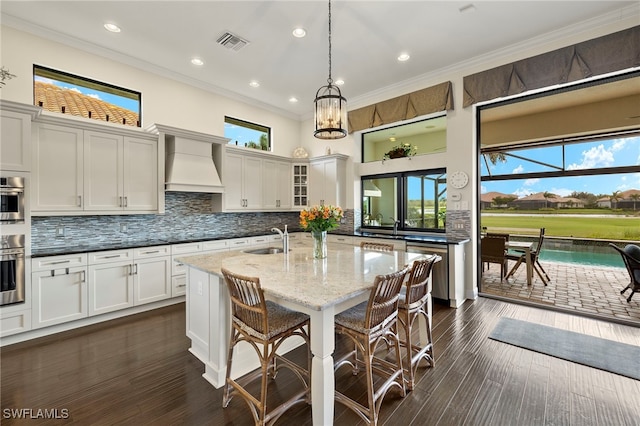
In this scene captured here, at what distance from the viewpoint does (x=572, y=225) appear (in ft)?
19.2

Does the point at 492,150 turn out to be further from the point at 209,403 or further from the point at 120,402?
the point at 120,402

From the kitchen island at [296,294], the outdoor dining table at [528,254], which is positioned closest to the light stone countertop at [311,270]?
the kitchen island at [296,294]

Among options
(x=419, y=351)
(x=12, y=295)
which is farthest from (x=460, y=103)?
(x=12, y=295)

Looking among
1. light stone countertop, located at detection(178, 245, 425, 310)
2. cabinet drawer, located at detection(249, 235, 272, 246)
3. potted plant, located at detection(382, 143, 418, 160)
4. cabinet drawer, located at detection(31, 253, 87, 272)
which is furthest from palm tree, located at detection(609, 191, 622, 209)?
cabinet drawer, located at detection(31, 253, 87, 272)

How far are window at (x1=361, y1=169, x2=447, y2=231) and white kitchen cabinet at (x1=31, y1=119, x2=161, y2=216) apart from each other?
3775 millimetres

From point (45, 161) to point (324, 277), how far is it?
11.6 feet

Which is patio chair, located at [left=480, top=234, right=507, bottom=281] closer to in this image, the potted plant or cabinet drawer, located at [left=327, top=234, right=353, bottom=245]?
the potted plant

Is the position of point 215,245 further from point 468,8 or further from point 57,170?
point 468,8

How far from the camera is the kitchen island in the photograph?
1.52 m

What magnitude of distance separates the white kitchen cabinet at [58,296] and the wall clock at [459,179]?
507 cm

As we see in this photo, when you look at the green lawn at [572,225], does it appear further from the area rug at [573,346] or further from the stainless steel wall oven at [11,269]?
the stainless steel wall oven at [11,269]

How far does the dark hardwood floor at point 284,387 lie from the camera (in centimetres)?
182

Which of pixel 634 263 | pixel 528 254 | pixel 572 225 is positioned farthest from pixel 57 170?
pixel 572 225

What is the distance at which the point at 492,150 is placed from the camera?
20.5 ft
